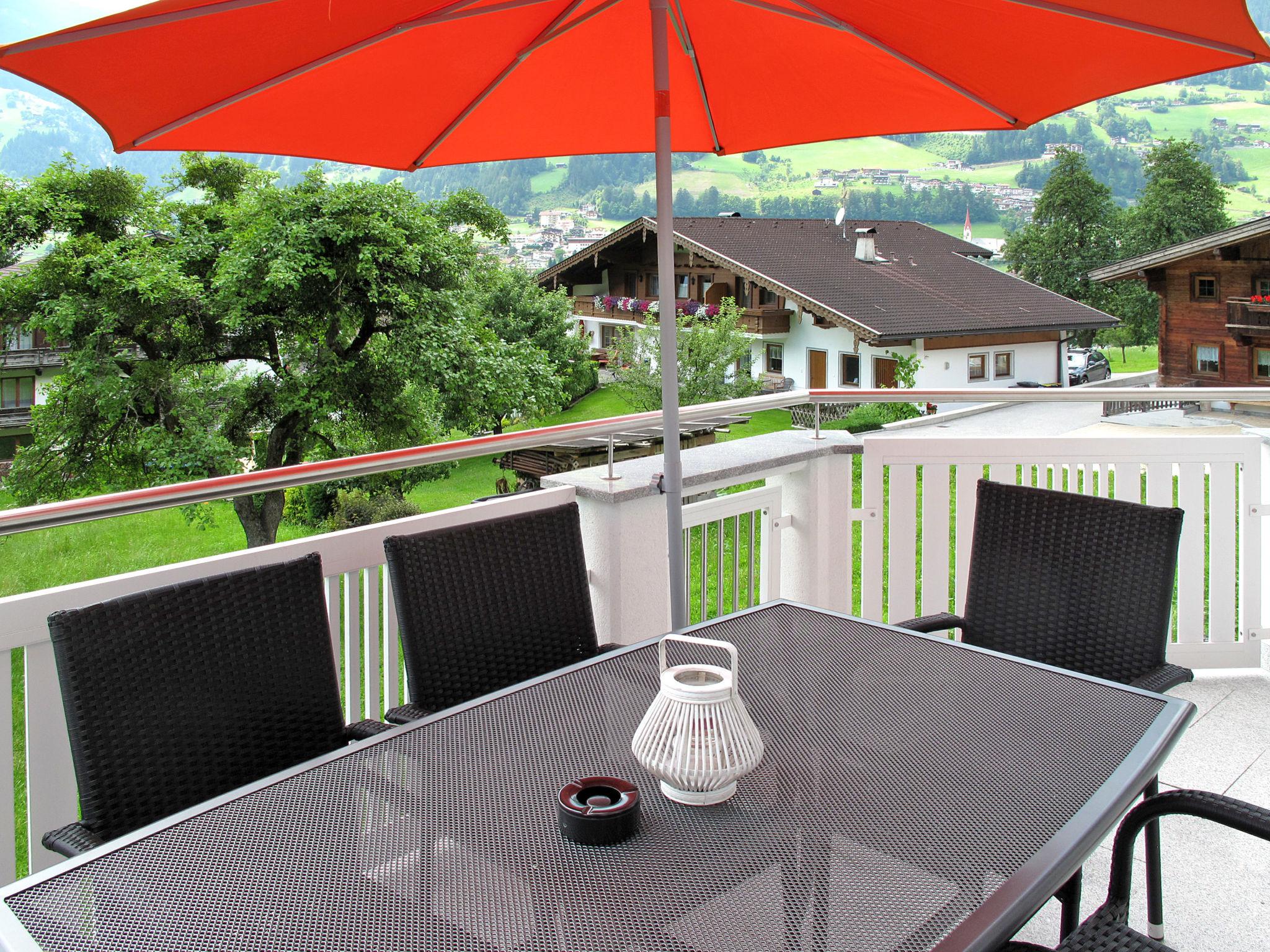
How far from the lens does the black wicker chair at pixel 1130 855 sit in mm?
1295

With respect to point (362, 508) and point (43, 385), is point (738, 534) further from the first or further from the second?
point (43, 385)

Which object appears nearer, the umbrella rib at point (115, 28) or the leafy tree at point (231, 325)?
the umbrella rib at point (115, 28)

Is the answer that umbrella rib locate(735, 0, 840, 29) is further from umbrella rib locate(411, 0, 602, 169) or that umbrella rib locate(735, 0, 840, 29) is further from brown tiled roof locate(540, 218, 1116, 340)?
brown tiled roof locate(540, 218, 1116, 340)

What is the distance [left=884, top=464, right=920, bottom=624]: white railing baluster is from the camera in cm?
327

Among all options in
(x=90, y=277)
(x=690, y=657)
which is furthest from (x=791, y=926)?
(x=90, y=277)

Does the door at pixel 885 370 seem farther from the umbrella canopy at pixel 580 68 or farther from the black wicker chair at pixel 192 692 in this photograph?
the black wicker chair at pixel 192 692

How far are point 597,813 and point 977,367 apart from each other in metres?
32.3

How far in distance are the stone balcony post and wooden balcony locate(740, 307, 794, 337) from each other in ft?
92.9

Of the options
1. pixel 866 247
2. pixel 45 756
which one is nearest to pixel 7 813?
pixel 45 756

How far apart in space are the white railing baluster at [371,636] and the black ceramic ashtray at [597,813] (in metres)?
1.15

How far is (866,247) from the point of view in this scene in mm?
33000

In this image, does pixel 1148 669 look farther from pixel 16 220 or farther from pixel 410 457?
pixel 16 220

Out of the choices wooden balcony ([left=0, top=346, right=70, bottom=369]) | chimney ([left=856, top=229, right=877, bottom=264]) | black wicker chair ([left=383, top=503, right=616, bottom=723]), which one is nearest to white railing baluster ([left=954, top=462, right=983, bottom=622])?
black wicker chair ([left=383, top=503, right=616, bottom=723])

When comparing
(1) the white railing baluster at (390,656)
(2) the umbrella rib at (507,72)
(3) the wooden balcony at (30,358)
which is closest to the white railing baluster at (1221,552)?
(2) the umbrella rib at (507,72)
